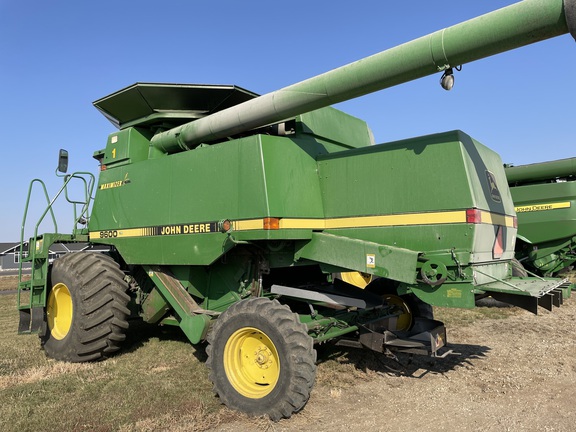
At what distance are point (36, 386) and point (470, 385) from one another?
4631 mm

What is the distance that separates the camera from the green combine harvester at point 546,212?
10.9 metres

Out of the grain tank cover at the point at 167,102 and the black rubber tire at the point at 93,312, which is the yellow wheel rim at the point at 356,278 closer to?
the grain tank cover at the point at 167,102

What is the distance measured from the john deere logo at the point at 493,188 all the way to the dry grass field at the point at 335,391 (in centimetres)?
199

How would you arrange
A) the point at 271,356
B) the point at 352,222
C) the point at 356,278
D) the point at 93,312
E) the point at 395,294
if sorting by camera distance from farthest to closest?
the point at 395,294
the point at 93,312
the point at 356,278
the point at 352,222
the point at 271,356

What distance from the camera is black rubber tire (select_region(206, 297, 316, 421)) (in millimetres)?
3863

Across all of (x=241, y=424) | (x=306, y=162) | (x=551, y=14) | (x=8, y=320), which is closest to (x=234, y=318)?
(x=241, y=424)

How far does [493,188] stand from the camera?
15.6 feet

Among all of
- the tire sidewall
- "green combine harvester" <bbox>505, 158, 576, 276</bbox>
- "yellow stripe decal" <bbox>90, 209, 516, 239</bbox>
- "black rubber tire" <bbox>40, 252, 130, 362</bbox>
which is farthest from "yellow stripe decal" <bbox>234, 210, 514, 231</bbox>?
"green combine harvester" <bbox>505, 158, 576, 276</bbox>

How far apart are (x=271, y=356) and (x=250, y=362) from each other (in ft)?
0.92

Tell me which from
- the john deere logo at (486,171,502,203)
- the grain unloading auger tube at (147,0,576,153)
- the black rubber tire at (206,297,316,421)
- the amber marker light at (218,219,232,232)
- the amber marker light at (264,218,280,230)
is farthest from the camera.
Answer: the amber marker light at (218,219,232,232)

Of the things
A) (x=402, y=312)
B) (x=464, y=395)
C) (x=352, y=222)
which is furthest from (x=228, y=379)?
(x=402, y=312)

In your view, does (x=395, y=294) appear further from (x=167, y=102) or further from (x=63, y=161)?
(x=63, y=161)

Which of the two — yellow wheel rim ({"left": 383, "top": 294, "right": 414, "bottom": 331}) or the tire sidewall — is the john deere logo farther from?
the tire sidewall

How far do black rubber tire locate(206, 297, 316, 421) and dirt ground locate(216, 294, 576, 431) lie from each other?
0.61 ft
